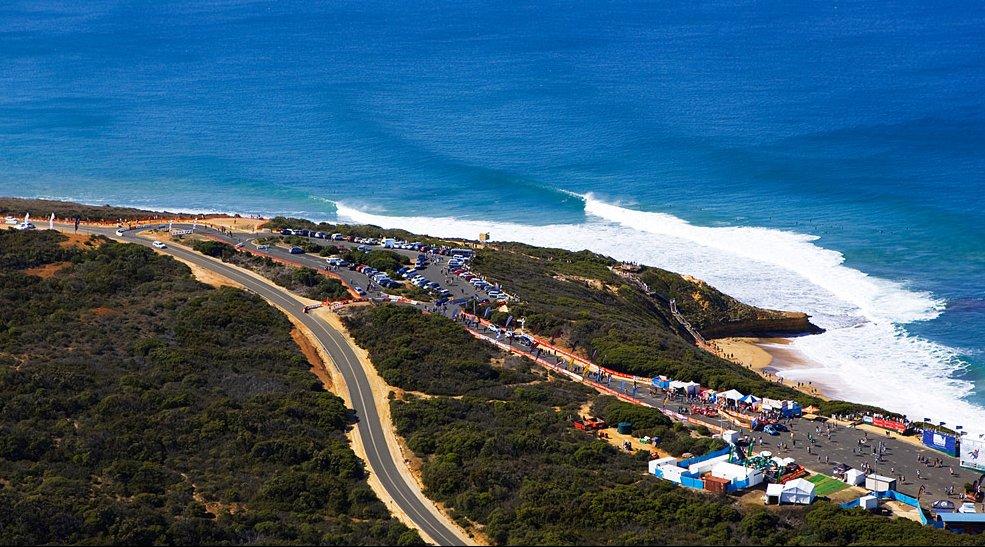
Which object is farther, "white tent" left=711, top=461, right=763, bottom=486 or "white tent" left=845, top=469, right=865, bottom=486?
"white tent" left=845, top=469, right=865, bottom=486

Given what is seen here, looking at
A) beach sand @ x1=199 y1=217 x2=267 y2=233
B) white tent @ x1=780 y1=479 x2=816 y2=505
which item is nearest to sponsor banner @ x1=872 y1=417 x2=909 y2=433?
white tent @ x1=780 y1=479 x2=816 y2=505

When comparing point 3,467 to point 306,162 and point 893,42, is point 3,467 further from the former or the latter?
point 893,42

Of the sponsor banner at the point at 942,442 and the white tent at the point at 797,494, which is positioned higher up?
the sponsor banner at the point at 942,442

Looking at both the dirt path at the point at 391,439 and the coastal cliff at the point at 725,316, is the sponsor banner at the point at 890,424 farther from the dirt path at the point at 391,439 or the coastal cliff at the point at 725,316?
the coastal cliff at the point at 725,316

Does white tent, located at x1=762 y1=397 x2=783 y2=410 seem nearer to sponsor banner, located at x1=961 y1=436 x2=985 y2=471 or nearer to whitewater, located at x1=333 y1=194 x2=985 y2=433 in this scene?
sponsor banner, located at x1=961 y1=436 x2=985 y2=471

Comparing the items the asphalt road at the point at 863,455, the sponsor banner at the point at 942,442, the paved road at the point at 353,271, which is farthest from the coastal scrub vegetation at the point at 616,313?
the sponsor banner at the point at 942,442

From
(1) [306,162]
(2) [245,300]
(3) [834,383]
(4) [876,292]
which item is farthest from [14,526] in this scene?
(1) [306,162]
